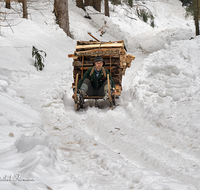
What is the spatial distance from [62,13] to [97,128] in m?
11.2

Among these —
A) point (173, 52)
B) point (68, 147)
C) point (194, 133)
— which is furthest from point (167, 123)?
point (173, 52)

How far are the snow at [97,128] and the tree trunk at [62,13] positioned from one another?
3848 millimetres

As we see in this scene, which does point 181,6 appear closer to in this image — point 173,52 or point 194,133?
point 173,52

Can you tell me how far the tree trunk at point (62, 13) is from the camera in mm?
13938

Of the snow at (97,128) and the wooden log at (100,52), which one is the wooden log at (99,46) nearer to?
the wooden log at (100,52)

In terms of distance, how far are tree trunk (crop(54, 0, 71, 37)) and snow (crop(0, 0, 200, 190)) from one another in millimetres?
3848

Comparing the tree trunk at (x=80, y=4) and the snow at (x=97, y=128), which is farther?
the tree trunk at (x=80, y=4)

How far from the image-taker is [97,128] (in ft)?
15.7

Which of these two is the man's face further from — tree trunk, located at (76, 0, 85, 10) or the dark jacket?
tree trunk, located at (76, 0, 85, 10)

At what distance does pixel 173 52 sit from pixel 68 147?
6.11 m

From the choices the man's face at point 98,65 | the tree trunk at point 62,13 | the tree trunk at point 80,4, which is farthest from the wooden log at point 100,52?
the tree trunk at point 80,4

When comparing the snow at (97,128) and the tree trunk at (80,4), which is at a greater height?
the tree trunk at (80,4)

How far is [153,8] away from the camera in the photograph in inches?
1336

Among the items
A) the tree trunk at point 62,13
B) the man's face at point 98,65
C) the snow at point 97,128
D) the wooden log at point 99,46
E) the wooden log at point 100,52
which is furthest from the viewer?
the tree trunk at point 62,13
